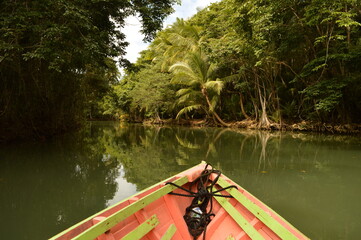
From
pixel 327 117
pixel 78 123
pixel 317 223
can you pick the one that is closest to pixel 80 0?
pixel 317 223

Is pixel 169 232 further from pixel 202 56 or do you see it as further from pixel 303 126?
pixel 202 56

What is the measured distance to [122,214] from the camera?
5.09 feet

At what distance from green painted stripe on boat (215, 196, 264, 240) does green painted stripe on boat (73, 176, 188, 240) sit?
430 millimetres

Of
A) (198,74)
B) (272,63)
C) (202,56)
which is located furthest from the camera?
(202,56)

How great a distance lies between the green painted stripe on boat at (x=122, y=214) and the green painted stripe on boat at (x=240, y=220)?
43 centimetres

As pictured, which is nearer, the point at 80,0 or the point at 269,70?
the point at 80,0

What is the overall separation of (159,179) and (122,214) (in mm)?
2360

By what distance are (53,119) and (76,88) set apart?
1.83 m

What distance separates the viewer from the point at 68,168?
465 centimetres

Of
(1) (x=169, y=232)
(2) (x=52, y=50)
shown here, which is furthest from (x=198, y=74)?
(1) (x=169, y=232)

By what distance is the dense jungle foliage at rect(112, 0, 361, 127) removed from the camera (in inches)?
307

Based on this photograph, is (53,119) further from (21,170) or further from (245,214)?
(245,214)

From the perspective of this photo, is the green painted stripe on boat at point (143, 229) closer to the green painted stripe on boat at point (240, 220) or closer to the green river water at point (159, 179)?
the green painted stripe on boat at point (240, 220)

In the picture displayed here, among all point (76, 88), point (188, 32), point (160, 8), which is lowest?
point (76, 88)
